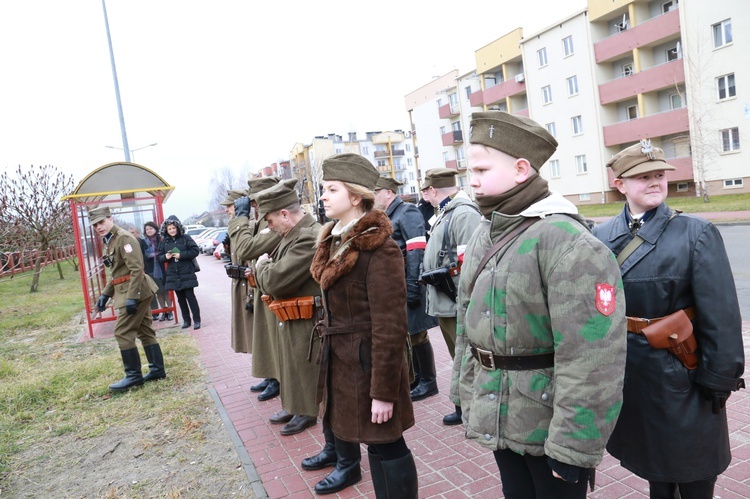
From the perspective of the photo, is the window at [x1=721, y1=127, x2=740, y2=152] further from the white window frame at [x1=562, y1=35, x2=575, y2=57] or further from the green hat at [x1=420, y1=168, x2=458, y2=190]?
the green hat at [x1=420, y1=168, x2=458, y2=190]

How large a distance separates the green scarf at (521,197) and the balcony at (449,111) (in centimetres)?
4890

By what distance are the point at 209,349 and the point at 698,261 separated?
7.65 meters

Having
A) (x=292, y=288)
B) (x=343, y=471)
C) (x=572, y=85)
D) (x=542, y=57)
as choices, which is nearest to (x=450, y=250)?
(x=292, y=288)

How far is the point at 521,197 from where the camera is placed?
2.08 metres

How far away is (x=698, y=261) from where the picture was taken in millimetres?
2336

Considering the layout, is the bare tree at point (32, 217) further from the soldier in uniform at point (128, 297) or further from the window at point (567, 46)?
the window at point (567, 46)

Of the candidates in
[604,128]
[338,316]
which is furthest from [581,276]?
[604,128]

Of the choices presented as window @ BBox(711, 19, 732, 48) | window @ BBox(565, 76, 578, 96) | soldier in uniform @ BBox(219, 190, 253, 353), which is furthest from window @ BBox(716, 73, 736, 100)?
soldier in uniform @ BBox(219, 190, 253, 353)

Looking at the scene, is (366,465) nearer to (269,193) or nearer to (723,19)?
(269,193)

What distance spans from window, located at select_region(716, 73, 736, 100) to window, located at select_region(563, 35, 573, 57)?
9760 millimetres

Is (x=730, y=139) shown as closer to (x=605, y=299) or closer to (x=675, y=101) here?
(x=675, y=101)

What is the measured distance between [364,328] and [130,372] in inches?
184

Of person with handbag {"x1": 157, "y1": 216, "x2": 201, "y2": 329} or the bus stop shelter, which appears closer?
person with handbag {"x1": 157, "y1": 216, "x2": 201, "y2": 329}

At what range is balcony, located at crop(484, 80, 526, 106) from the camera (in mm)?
40088
